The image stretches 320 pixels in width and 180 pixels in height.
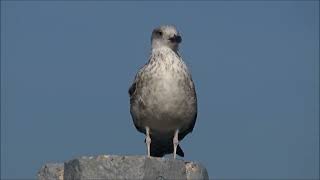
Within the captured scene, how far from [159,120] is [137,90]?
0.60 meters

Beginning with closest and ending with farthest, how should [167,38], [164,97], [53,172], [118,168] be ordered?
[118,168] → [53,172] → [164,97] → [167,38]

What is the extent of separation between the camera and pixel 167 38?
42.9 ft

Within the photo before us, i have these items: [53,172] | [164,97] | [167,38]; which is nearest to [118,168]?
[53,172]

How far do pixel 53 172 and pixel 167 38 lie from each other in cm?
314

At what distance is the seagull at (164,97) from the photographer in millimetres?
12477

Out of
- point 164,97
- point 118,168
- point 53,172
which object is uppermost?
point 164,97

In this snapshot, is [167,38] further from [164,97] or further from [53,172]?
[53,172]

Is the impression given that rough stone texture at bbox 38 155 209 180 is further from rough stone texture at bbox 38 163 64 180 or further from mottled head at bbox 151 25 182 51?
mottled head at bbox 151 25 182 51

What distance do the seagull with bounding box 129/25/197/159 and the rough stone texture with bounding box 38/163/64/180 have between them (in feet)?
5.84

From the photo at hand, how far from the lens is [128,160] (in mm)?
10414

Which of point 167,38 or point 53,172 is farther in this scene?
point 167,38

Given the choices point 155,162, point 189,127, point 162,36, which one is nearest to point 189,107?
point 189,127

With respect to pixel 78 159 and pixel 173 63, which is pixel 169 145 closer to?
pixel 173 63

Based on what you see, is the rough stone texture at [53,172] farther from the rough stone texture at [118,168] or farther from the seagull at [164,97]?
the seagull at [164,97]
